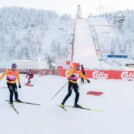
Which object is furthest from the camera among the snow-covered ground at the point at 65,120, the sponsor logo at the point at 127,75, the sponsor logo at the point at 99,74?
the sponsor logo at the point at 99,74

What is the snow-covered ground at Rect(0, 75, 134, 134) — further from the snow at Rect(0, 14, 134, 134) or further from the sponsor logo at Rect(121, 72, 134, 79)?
the sponsor logo at Rect(121, 72, 134, 79)

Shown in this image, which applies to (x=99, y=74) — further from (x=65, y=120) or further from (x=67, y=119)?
(x=65, y=120)

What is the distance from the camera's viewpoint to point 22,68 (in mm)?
50250

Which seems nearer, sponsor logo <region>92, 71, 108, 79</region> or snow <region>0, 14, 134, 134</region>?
snow <region>0, 14, 134, 134</region>

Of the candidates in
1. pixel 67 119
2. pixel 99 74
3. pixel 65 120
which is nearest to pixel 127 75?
pixel 99 74

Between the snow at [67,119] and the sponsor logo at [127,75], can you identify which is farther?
the sponsor logo at [127,75]

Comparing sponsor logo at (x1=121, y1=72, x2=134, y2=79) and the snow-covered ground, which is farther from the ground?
the snow-covered ground

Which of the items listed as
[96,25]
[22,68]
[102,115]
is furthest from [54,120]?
A: [96,25]

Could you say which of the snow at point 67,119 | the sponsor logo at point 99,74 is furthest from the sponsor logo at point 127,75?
the snow at point 67,119

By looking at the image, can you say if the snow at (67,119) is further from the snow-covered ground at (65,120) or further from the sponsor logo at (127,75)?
the sponsor logo at (127,75)

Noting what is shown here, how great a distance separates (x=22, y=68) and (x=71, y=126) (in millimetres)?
40988

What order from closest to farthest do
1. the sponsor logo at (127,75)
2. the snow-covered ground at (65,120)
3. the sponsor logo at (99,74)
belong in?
the snow-covered ground at (65,120) → the sponsor logo at (127,75) → the sponsor logo at (99,74)

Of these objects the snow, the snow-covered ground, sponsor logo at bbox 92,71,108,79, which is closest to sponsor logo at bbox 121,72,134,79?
sponsor logo at bbox 92,71,108,79

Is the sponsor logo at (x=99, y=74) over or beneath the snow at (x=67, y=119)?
beneath
